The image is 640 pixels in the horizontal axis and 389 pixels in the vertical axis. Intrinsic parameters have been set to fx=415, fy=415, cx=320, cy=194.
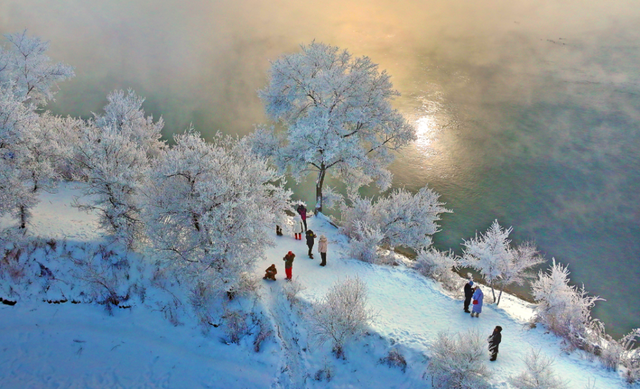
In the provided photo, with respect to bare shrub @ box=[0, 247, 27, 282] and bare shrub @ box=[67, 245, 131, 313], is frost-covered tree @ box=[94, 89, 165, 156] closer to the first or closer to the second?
bare shrub @ box=[67, 245, 131, 313]

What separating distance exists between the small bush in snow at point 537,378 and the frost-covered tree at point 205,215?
27.0 feet

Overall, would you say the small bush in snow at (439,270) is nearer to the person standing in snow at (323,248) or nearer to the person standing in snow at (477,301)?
the person standing in snow at (477,301)

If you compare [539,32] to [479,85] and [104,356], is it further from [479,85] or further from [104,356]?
[104,356]

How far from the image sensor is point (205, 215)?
12430 millimetres

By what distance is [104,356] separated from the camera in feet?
42.0

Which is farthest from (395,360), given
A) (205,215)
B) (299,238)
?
(299,238)

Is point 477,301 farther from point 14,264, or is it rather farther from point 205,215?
point 14,264

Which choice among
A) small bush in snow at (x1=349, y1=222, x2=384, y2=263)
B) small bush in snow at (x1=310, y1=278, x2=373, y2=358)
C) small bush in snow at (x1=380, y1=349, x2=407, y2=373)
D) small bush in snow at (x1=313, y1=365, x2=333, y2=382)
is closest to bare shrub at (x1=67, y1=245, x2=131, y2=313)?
small bush in snow at (x1=310, y1=278, x2=373, y2=358)

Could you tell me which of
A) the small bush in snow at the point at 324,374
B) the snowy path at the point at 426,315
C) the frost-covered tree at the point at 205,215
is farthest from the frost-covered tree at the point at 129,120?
the small bush in snow at the point at 324,374

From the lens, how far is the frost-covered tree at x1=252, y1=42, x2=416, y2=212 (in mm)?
20531

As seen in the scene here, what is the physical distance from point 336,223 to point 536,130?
73.6 ft

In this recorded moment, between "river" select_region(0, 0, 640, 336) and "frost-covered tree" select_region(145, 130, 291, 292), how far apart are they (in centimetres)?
1330

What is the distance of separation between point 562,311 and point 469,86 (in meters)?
34.4

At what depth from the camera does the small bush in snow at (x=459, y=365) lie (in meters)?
10.9
